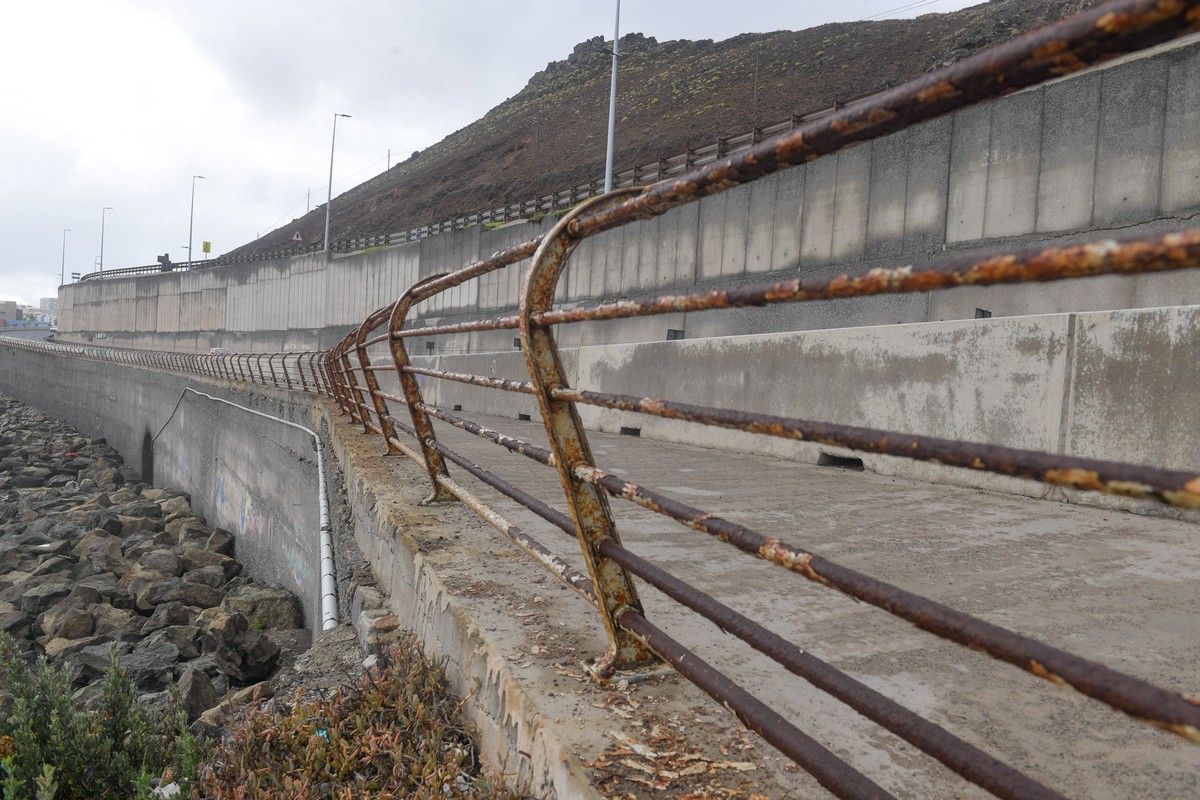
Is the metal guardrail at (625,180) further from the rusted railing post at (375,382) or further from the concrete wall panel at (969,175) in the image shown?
the rusted railing post at (375,382)

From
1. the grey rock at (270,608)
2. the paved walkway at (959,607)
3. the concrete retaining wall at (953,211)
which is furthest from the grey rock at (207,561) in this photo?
the paved walkway at (959,607)

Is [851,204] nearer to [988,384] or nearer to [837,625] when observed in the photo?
[988,384]

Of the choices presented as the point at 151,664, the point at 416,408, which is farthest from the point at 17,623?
the point at 416,408

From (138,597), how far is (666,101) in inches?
2119

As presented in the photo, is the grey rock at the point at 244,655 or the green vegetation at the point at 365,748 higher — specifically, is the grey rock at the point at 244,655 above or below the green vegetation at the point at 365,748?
below

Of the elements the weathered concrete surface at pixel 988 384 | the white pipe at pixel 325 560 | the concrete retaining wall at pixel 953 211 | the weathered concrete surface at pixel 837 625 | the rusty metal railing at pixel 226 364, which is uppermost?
the concrete retaining wall at pixel 953 211

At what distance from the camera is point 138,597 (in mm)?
9773

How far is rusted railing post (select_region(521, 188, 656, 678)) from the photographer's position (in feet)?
6.39

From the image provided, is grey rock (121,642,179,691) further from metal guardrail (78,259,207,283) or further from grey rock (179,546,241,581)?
metal guardrail (78,259,207,283)

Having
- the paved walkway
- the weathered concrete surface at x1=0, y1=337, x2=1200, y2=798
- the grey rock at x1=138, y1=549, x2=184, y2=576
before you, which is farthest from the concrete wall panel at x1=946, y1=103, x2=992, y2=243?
the grey rock at x1=138, y1=549, x2=184, y2=576

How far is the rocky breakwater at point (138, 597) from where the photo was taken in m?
5.98

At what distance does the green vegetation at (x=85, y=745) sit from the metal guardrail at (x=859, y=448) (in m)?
1.76

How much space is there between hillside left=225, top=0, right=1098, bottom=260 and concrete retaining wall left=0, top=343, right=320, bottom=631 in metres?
25.1

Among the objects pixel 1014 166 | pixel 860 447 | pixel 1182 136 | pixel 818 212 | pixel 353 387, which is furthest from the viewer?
pixel 818 212
